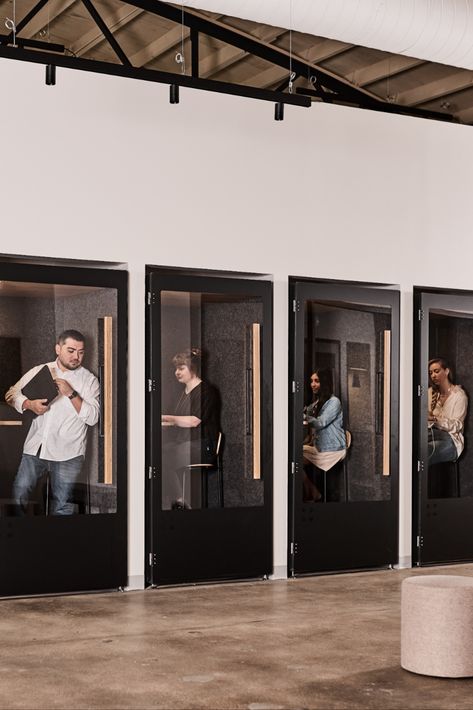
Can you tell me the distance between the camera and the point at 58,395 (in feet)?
23.1

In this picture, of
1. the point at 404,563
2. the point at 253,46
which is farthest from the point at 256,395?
the point at 253,46

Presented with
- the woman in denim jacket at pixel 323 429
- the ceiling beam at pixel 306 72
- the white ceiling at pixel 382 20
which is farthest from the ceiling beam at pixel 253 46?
the woman in denim jacket at pixel 323 429

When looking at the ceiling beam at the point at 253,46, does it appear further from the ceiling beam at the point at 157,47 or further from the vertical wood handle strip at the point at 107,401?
the vertical wood handle strip at the point at 107,401

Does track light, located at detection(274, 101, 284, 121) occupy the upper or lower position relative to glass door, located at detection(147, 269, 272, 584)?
upper

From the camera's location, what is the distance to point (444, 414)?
852 centimetres

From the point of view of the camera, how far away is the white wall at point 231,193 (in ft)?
23.2

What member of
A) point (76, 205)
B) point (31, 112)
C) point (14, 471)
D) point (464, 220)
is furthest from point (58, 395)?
point (464, 220)

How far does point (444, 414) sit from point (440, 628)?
12.3 feet

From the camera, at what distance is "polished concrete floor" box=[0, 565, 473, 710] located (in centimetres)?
468

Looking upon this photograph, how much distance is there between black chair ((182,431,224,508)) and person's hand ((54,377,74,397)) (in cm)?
101

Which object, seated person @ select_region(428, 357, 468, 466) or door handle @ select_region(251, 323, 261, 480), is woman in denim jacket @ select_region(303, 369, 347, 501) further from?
seated person @ select_region(428, 357, 468, 466)

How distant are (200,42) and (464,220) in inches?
113

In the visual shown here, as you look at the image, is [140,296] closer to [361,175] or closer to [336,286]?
[336,286]

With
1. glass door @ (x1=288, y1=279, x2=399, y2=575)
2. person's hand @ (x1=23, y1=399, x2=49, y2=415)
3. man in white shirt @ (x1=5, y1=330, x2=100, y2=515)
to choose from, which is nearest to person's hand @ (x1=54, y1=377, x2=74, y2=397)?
man in white shirt @ (x1=5, y1=330, x2=100, y2=515)
